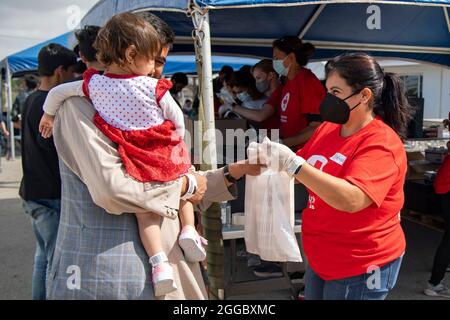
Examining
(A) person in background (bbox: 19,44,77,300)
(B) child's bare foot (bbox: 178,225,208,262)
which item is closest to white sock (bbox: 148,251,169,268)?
(B) child's bare foot (bbox: 178,225,208,262)

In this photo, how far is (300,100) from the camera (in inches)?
135

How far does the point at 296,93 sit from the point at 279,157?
1943 mm

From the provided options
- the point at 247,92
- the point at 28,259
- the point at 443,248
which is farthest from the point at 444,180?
the point at 28,259

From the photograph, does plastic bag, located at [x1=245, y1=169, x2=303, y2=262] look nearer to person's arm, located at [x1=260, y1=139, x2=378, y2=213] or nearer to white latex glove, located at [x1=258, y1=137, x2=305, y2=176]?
white latex glove, located at [x1=258, y1=137, x2=305, y2=176]

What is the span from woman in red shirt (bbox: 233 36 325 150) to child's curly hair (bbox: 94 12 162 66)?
2248mm

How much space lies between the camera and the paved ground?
3.55 metres

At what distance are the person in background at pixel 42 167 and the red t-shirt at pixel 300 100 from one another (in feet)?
5.54

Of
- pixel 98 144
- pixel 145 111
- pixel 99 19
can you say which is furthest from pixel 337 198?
pixel 99 19

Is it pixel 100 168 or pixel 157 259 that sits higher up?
pixel 100 168

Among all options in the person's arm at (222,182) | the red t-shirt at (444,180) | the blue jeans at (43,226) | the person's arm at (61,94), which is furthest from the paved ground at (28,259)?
the person's arm at (61,94)

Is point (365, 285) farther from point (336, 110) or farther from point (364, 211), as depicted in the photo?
point (336, 110)

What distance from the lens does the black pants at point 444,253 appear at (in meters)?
3.39

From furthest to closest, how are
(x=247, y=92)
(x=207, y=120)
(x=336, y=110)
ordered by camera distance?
(x=247, y=92)
(x=207, y=120)
(x=336, y=110)

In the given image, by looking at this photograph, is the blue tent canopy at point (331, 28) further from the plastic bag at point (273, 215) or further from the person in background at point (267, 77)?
the plastic bag at point (273, 215)
